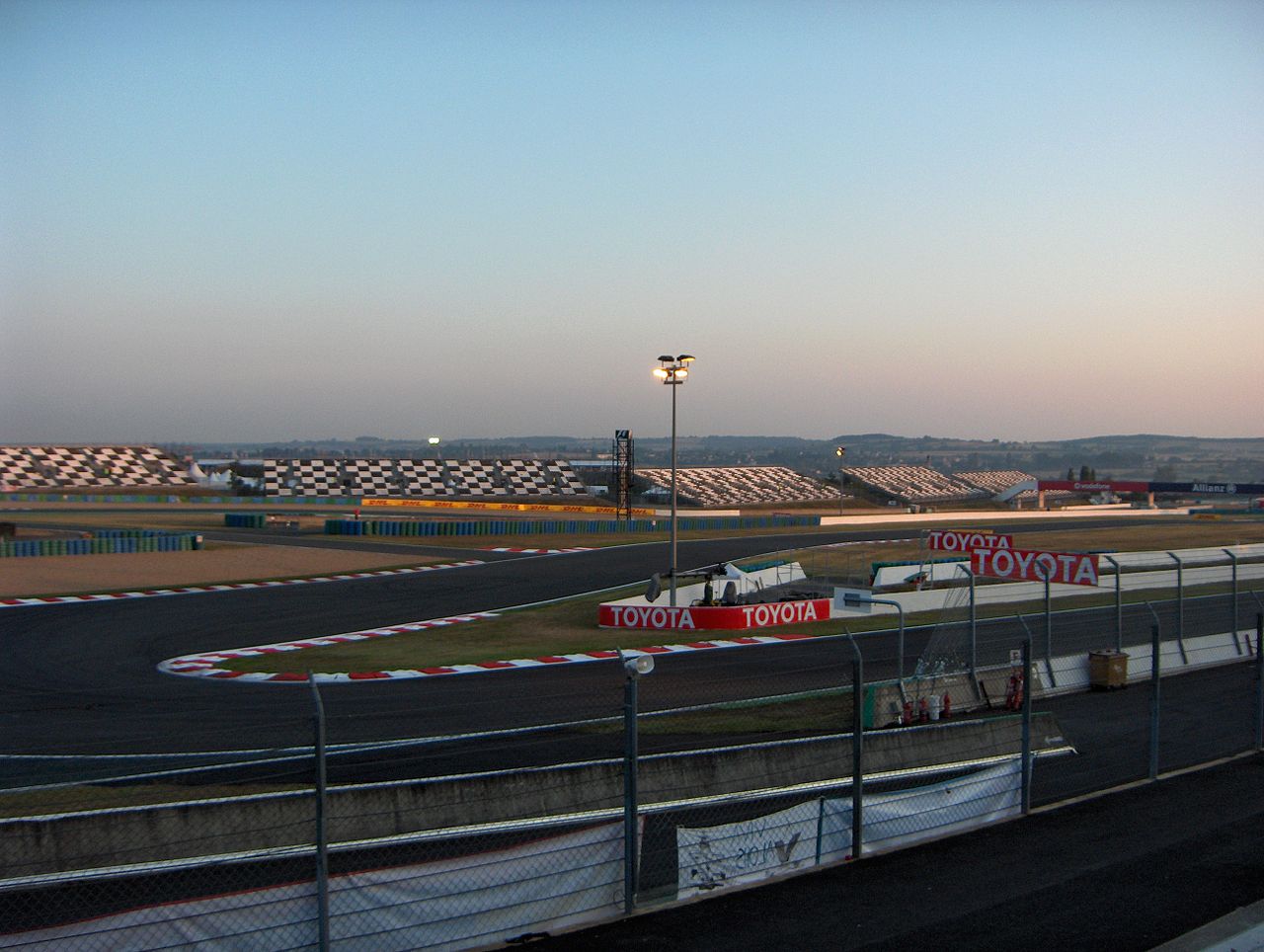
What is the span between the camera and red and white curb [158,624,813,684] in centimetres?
1912

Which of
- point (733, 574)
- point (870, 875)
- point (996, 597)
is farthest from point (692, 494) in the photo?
point (870, 875)

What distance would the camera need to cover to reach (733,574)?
102 feet

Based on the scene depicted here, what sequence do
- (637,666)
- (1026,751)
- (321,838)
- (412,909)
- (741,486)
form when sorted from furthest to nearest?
(741,486), (1026,751), (637,666), (412,909), (321,838)

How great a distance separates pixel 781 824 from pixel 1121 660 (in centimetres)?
1131

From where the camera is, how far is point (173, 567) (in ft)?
119

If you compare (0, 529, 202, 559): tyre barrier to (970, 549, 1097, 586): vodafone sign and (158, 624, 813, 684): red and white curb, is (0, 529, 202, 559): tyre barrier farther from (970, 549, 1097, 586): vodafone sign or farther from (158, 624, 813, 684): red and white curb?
(970, 549, 1097, 586): vodafone sign

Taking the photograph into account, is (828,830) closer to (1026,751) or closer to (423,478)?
(1026,751)

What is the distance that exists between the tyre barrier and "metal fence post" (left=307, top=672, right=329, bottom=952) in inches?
1451

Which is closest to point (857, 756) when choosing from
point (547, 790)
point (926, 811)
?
point (926, 811)

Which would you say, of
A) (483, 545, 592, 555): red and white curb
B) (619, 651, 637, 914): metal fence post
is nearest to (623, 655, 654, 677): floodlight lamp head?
(619, 651, 637, 914): metal fence post

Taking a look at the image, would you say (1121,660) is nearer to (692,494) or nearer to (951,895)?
(951,895)

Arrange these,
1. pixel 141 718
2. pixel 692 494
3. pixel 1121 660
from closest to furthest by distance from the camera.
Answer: pixel 141 718
pixel 1121 660
pixel 692 494

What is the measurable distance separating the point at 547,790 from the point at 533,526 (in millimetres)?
45758

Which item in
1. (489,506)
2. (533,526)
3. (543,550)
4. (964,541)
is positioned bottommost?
(489,506)
